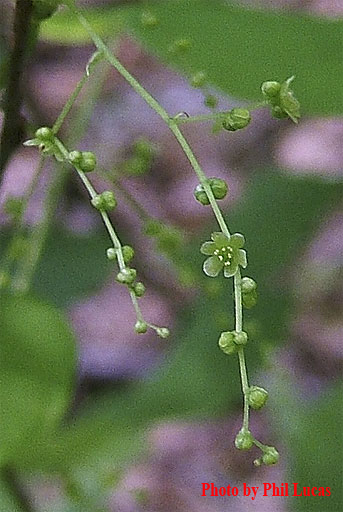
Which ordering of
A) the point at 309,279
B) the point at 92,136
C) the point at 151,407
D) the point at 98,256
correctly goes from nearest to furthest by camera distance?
the point at 151,407 → the point at 98,256 → the point at 309,279 → the point at 92,136

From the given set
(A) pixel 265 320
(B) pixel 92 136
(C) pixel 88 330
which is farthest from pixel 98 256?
(B) pixel 92 136

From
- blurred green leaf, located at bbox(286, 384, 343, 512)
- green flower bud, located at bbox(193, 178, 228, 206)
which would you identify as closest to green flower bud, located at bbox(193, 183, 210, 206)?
green flower bud, located at bbox(193, 178, 228, 206)

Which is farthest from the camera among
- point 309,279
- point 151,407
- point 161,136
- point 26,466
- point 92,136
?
point 161,136

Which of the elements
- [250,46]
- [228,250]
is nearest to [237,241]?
[228,250]

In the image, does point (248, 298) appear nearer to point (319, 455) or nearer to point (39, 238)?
point (39, 238)

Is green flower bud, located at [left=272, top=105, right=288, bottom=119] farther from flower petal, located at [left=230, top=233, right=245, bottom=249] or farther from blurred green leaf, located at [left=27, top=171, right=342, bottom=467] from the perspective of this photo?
blurred green leaf, located at [left=27, top=171, right=342, bottom=467]

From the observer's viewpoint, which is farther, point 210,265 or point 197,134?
point 197,134

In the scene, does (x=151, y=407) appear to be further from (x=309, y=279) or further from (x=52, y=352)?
(x=309, y=279)

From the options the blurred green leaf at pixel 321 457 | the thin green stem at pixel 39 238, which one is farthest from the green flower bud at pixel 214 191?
the blurred green leaf at pixel 321 457
